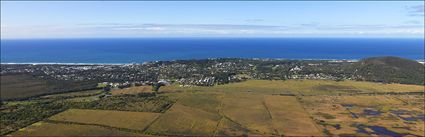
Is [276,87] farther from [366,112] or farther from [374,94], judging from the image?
[366,112]

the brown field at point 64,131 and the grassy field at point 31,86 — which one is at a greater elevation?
the grassy field at point 31,86

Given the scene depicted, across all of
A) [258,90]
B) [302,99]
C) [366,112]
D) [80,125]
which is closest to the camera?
[80,125]

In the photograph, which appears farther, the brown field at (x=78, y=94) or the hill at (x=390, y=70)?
the hill at (x=390, y=70)

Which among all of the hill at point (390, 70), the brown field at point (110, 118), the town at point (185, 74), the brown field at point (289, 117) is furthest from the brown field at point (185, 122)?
the hill at point (390, 70)

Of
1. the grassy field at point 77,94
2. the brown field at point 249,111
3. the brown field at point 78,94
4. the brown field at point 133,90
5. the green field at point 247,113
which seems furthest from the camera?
the brown field at point 133,90

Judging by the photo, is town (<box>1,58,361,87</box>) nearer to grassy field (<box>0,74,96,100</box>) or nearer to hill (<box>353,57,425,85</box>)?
→ hill (<box>353,57,425,85</box>)

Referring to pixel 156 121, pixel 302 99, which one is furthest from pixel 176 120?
pixel 302 99

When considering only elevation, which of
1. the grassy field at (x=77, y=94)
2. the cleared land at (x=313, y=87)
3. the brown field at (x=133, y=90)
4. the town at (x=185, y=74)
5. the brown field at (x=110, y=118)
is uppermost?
the town at (x=185, y=74)

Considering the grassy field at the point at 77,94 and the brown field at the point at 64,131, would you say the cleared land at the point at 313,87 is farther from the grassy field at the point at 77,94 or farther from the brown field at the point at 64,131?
the brown field at the point at 64,131
